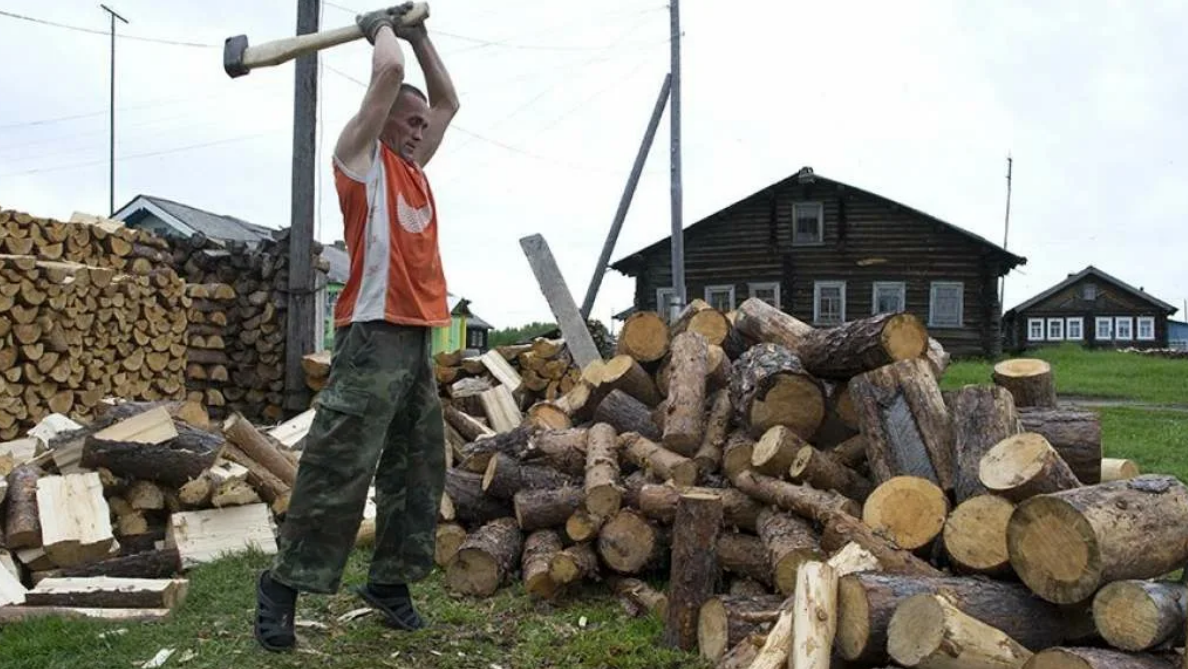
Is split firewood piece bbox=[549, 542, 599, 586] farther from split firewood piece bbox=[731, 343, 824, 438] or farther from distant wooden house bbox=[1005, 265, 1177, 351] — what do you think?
distant wooden house bbox=[1005, 265, 1177, 351]

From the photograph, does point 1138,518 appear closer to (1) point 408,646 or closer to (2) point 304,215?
(1) point 408,646

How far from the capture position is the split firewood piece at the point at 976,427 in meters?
4.23

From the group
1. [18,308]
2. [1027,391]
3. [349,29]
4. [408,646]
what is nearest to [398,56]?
[349,29]

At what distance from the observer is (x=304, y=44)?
3961 millimetres

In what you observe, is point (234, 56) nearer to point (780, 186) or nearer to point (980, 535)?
point (980, 535)

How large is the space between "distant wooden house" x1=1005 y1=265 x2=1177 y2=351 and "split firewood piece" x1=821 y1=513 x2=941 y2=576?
44746 millimetres

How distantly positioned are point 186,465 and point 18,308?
401 cm

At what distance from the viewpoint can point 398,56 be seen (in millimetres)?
3613

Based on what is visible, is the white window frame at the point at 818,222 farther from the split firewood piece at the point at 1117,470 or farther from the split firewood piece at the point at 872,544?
the split firewood piece at the point at 872,544

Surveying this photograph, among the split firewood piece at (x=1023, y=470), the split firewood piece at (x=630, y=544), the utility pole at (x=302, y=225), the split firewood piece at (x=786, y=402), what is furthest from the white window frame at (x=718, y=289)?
the split firewood piece at (x=1023, y=470)

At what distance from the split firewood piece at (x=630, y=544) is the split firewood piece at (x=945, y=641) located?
73.7 inches

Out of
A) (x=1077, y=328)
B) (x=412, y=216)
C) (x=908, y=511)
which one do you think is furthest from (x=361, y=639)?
(x=1077, y=328)

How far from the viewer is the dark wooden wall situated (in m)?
26.6

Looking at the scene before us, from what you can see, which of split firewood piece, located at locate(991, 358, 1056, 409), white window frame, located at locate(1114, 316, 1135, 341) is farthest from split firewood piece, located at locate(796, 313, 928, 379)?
→ white window frame, located at locate(1114, 316, 1135, 341)
